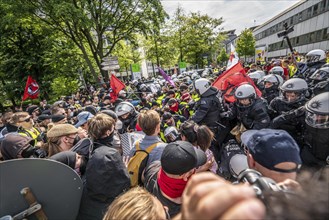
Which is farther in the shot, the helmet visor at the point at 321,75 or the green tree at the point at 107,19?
the green tree at the point at 107,19

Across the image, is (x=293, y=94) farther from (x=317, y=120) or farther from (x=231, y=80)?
(x=231, y=80)

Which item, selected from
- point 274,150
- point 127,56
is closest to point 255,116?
point 274,150

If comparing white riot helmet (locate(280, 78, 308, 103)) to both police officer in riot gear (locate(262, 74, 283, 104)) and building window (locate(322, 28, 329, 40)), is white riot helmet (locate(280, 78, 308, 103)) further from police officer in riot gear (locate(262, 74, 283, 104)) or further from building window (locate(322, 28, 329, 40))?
building window (locate(322, 28, 329, 40))

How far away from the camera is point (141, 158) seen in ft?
7.79

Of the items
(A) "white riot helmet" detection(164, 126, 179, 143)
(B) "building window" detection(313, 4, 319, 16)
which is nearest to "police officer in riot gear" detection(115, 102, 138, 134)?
(A) "white riot helmet" detection(164, 126, 179, 143)

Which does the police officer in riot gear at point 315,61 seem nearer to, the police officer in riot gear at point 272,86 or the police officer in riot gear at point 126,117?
the police officer in riot gear at point 272,86

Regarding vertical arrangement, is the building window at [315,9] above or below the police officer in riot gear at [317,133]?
above

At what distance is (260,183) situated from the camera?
0.81 m

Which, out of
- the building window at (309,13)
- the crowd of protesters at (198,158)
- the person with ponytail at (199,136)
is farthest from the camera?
the building window at (309,13)

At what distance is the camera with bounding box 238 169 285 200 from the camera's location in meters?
0.73

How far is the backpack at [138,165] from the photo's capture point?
90.4 inches

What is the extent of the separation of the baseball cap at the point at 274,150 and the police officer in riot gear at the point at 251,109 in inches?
88.9

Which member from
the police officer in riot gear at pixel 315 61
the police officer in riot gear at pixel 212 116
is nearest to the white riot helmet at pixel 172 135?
the police officer in riot gear at pixel 212 116

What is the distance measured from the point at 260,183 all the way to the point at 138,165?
5.61 ft
